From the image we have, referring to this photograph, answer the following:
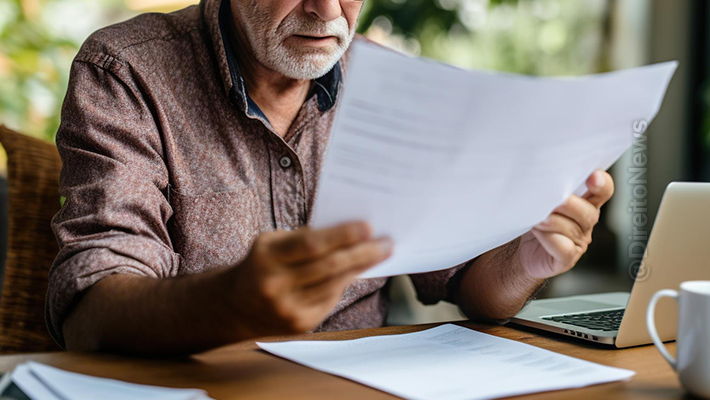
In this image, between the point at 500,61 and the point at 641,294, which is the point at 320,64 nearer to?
the point at 641,294

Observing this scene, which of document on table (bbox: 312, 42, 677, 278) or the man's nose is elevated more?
the man's nose

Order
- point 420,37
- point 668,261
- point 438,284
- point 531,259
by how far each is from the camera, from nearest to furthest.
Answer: point 668,261
point 531,259
point 438,284
point 420,37

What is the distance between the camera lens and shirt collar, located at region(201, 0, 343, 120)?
103 cm

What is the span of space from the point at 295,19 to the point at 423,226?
526 millimetres

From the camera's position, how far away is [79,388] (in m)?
0.54

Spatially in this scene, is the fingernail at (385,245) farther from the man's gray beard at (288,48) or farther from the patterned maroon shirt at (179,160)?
the man's gray beard at (288,48)

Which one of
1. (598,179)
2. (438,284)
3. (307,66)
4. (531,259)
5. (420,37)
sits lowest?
(438,284)

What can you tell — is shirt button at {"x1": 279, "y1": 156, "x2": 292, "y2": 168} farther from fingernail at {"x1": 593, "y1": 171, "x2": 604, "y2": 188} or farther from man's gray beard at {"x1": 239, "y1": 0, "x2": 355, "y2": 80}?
fingernail at {"x1": 593, "y1": 171, "x2": 604, "y2": 188}

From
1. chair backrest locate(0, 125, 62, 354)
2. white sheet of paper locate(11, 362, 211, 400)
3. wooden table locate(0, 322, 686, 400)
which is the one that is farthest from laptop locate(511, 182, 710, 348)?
chair backrest locate(0, 125, 62, 354)

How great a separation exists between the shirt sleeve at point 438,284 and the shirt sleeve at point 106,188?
16.3 inches

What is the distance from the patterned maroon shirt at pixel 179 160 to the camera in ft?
2.64

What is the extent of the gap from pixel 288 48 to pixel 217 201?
0.85ft

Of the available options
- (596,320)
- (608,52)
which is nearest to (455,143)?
(596,320)

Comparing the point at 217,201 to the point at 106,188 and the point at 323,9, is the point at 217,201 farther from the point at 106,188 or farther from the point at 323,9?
the point at 323,9
